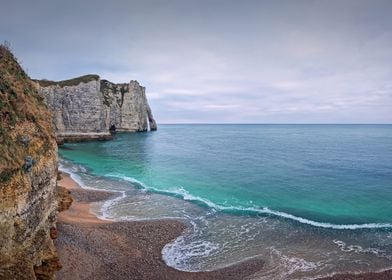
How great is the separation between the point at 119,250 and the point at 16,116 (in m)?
10.1

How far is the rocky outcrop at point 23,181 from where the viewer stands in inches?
372

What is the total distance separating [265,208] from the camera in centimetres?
2733

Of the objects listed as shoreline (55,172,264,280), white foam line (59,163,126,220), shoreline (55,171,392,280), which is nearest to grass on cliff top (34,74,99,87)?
white foam line (59,163,126,220)

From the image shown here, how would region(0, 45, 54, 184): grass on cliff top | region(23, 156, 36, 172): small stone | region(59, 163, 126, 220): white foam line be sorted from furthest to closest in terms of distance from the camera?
1. region(59, 163, 126, 220): white foam line
2. region(23, 156, 36, 172): small stone
3. region(0, 45, 54, 184): grass on cliff top

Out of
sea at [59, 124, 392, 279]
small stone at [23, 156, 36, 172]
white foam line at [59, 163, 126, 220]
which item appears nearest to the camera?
small stone at [23, 156, 36, 172]

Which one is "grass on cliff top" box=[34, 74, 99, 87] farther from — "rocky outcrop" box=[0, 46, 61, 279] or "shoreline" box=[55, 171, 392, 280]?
"rocky outcrop" box=[0, 46, 61, 279]

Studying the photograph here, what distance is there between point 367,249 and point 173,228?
42.3 feet

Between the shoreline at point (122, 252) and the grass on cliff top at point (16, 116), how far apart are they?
23.3ft

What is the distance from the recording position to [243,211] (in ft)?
86.8

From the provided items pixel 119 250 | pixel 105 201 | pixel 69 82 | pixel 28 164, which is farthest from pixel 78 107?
pixel 28 164

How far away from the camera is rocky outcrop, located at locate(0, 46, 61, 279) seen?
372 inches

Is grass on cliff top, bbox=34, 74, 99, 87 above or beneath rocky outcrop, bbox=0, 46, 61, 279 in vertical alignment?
above

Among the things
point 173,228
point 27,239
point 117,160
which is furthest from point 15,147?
point 117,160

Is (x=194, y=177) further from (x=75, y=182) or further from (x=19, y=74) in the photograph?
(x=19, y=74)
